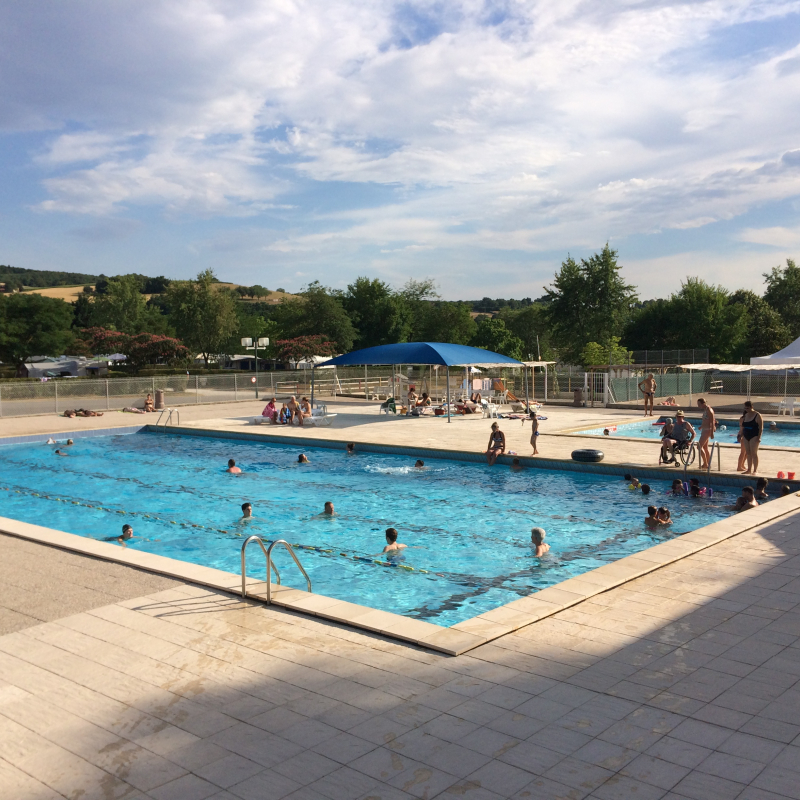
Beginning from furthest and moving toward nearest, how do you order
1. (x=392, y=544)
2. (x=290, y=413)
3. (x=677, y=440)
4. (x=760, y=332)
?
(x=760, y=332), (x=290, y=413), (x=677, y=440), (x=392, y=544)

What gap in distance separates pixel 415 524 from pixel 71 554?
19.5 feet

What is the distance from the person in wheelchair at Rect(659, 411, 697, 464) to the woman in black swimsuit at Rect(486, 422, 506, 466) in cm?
342

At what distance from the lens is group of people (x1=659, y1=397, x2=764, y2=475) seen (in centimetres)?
1312

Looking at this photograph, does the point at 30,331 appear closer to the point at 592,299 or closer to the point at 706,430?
the point at 592,299

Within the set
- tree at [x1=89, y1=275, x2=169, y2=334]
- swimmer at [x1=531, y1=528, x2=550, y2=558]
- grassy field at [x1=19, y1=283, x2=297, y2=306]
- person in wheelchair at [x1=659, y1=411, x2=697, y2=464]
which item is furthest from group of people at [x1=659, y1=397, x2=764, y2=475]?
grassy field at [x1=19, y1=283, x2=297, y2=306]

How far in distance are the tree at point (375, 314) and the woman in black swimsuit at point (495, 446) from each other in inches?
1840

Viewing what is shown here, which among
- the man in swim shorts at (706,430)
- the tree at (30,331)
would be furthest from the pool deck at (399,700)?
the tree at (30,331)

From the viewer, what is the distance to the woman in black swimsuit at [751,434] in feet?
42.9

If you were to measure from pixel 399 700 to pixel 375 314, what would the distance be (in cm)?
5979

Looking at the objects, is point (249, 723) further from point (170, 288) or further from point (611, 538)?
point (170, 288)

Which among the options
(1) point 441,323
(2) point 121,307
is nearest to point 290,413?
(1) point 441,323

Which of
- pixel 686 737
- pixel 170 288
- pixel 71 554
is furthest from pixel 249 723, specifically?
pixel 170 288

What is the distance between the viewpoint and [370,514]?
1341 cm

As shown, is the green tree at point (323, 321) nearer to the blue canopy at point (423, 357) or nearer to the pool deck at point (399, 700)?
the blue canopy at point (423, 357)
